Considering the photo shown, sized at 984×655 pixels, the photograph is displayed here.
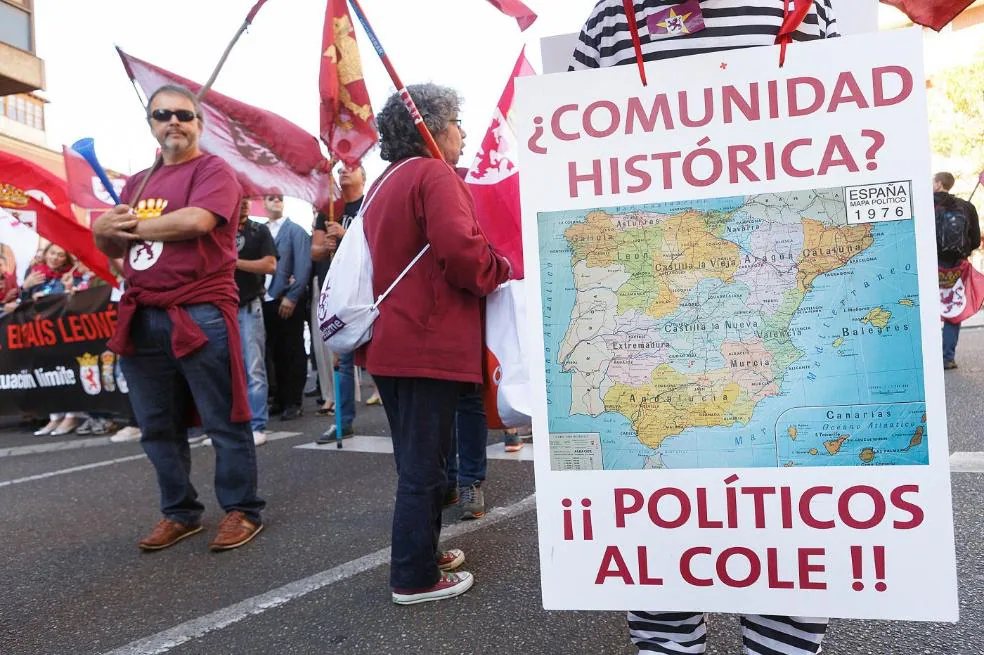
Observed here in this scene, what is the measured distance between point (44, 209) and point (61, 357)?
5.54 ft

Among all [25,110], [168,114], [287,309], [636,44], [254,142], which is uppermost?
[25,110]

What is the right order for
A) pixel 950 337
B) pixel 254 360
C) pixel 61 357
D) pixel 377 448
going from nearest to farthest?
pixel 377 448 → pixel 254 360 → pixel 950 337 → pixel 61 357

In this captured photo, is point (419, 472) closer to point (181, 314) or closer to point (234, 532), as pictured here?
point (234, 532)

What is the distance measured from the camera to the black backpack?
716 centimetres

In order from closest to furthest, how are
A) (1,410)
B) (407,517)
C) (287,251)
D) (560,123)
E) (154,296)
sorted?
1. (560,123)
2. (407,517)
3. (154,296)
4. (287,251)
5. (1,410)

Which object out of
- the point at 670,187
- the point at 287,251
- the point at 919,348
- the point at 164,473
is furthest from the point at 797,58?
the point at 287,251

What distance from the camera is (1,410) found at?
7.57 meters

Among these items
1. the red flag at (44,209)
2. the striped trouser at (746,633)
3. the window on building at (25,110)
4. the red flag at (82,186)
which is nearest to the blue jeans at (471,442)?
the striped trouser at (746,633)

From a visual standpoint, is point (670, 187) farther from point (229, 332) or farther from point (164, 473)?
point (164, 473)

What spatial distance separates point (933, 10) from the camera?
1.67 meters

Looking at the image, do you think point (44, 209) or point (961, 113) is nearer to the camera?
point (44, 209)

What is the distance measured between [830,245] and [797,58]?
0.33 m

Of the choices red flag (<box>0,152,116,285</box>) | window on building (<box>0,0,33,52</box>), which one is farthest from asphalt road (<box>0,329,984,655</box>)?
window on building (<box>0,0,33,52</box>)

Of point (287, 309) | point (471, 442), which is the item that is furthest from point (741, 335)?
point (287, 309)
